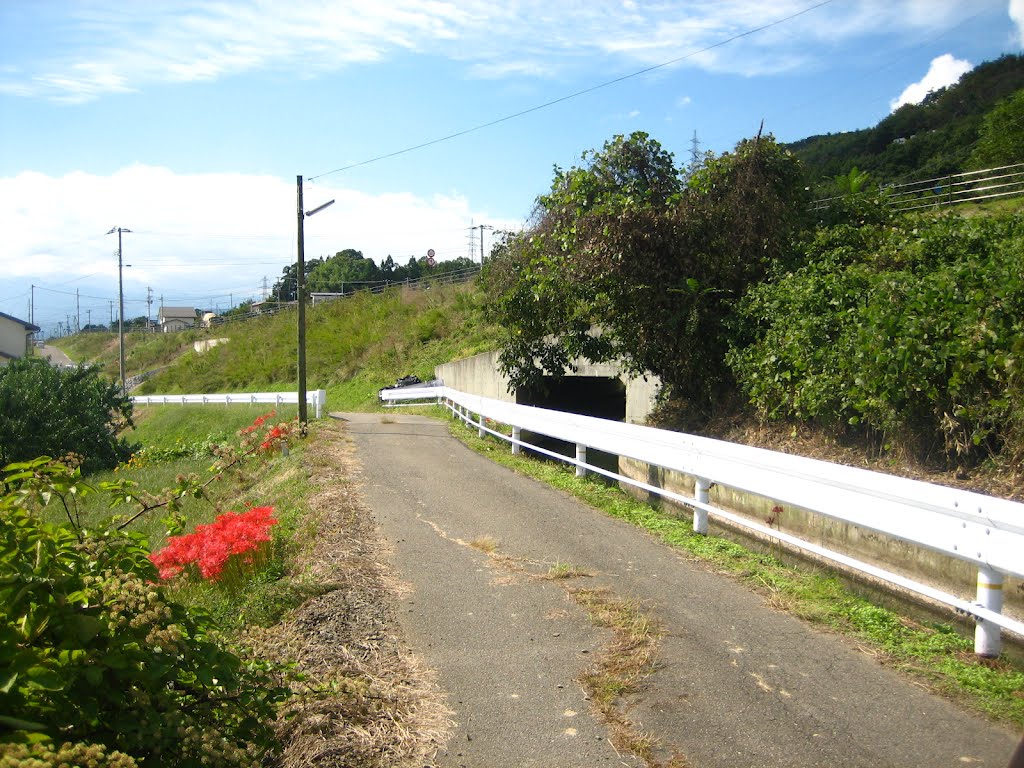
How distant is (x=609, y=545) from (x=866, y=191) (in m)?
7.71

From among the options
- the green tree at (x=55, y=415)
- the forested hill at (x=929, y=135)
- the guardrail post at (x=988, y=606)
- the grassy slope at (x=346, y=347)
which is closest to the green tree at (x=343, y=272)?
A: the grassy slope at (x=346, y=347)

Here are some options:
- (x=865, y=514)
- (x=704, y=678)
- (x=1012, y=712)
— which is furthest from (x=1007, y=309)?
(x=704, y=678)

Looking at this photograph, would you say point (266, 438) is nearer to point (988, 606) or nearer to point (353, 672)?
point (353, 672)

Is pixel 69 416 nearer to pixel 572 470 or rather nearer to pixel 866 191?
pixel 572 470

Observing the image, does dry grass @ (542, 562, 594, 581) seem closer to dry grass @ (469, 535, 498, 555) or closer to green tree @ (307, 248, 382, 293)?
dry grass @ (469, 535, 498, 555)

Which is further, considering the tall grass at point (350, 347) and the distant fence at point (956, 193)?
the tall grass at point (350, 347)

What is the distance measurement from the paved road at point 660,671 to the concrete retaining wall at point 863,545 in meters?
1.11

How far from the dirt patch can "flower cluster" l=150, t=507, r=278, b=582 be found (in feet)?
1.54

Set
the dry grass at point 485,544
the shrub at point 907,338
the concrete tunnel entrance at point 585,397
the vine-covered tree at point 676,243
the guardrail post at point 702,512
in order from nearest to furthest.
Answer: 1. the shrub at point 907,338
2. the dry grass at point 485,544
3. the guardrail post at point 702,512
4. the vine-covered tree at point 676,243
5. the concrete tunnel entrance at point 585,397

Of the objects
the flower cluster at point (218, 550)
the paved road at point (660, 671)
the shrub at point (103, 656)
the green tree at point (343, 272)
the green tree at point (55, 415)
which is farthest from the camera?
the green tree at point (343, 272)

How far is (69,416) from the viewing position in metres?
27.0

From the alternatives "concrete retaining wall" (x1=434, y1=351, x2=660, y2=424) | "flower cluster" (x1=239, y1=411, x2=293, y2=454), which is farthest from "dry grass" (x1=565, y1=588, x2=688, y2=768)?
"concrete retaining wall" (x1=434, y1=351, x2=660, y2=424)

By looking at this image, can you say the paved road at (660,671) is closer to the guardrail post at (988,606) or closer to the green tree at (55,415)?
the guardrail post at (988,606)

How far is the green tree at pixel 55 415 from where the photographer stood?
25.3 metres
